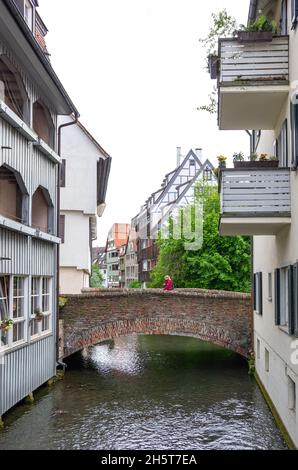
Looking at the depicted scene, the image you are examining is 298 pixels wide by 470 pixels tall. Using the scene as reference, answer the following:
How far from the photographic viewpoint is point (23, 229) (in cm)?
1343

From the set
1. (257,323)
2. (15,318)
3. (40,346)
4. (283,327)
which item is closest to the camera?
(283,327)

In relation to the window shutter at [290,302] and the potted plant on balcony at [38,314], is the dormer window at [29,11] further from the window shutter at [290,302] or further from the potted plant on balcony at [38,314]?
the window shutter at [290,302]

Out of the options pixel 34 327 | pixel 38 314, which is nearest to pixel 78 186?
pixel 34 327

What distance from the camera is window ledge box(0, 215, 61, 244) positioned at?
39.7 ft

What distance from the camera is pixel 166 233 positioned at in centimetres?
3759

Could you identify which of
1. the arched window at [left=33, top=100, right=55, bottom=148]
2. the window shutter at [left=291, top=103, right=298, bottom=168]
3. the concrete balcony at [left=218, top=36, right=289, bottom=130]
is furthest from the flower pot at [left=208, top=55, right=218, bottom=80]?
the arched window at [left=33, top=100, right=55, bottom=148]

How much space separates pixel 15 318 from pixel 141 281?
5601cm

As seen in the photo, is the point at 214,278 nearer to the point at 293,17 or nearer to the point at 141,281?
the point at 293,17

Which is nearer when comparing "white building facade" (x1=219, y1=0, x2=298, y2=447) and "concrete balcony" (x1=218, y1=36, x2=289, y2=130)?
"white building facade" (x1=219, y1=0, x2=298, y2=447)

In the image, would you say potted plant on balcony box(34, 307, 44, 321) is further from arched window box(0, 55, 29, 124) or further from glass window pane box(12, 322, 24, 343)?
arched window box(0, 55, 29, 124)

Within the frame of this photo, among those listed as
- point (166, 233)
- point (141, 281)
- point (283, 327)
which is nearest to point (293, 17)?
point (283, 327)

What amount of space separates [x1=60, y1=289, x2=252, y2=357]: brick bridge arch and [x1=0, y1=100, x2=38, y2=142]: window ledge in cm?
699

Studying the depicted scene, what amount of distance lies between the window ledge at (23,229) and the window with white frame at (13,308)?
1.09 metres

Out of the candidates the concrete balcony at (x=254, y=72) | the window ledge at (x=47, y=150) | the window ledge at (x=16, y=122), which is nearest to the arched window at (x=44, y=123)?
the window ledge at (x=47, y=150)
